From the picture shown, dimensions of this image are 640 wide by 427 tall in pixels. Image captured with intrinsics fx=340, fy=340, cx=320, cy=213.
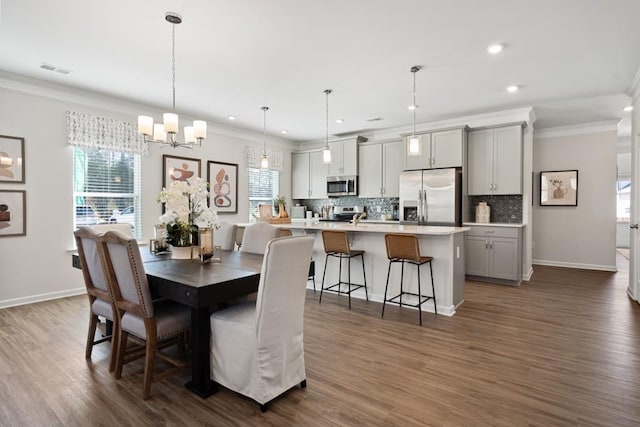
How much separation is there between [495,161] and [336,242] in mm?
3225

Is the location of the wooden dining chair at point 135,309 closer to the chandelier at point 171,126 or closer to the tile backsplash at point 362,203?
the chandelier at point 171,126

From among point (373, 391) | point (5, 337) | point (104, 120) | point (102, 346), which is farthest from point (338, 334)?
point (104, 120)

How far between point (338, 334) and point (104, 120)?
4253 millimetres

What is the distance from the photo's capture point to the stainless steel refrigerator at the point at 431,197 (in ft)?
18.1

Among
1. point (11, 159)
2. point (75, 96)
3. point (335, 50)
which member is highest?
point (335, 50)

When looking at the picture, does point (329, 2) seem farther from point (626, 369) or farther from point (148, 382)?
point (626, 369)

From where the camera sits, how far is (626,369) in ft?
8.29

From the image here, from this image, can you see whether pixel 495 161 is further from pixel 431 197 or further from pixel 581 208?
pixel 581 208

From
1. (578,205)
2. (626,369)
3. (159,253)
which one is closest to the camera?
(626,369)

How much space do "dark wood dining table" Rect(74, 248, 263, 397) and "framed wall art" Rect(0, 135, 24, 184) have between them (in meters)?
2.90

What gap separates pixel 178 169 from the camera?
5.60m

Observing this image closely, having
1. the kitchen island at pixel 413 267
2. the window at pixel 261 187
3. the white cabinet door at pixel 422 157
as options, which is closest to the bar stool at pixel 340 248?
the kitchen island at pixel 413 267

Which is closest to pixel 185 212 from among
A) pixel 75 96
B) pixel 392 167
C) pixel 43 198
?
pixel 43 198

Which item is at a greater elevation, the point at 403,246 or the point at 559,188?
the point at 559,188
